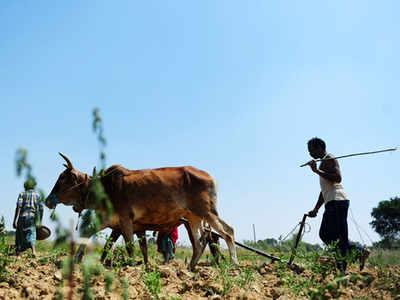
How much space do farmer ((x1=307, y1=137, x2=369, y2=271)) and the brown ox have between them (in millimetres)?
1860

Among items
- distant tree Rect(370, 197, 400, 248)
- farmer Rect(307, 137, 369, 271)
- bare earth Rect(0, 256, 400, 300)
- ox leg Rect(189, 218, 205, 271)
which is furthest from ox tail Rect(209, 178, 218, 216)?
distant tree Rect(370, 197, 400, 248)

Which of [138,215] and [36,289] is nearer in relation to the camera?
[36,289]

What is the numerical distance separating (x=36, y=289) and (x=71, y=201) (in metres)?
4.29

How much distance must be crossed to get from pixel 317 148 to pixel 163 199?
9.18ft

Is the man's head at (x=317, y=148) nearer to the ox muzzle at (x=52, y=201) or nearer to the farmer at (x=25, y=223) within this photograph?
the ox muzzle at (x=52, y=201)

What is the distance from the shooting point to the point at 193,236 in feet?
25.1

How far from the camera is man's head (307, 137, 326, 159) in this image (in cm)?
581

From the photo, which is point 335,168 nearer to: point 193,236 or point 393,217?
point 193,236

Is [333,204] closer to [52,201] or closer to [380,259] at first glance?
[380,259]

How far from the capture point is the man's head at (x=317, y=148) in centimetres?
581

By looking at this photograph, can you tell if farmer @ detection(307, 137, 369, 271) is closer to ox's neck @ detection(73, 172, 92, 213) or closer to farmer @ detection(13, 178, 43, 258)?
ox's neck @ detection(73, 172, 92, 213)

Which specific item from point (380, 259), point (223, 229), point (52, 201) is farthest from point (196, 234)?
point (380, 259)

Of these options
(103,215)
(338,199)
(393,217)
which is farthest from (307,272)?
(393,217)

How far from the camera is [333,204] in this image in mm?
5500
